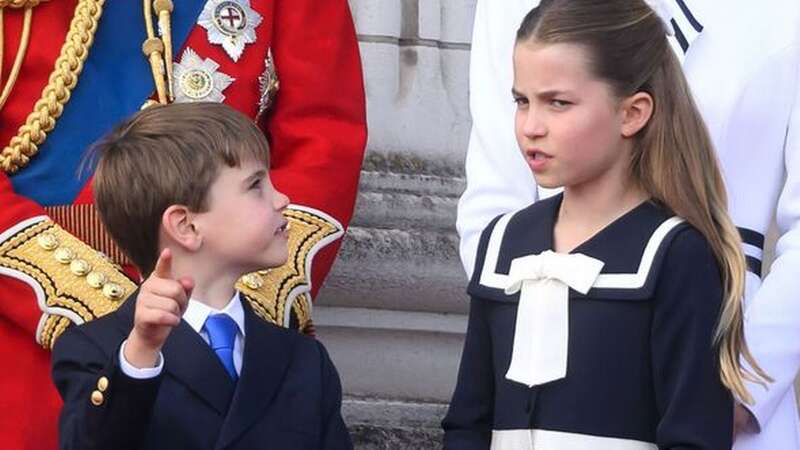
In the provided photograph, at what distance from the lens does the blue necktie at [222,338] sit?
352cm

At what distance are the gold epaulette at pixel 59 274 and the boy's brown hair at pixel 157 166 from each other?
0.19 metres

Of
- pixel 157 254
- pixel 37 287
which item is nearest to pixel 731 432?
pixel 157 254

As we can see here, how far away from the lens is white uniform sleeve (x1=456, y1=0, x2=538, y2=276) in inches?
150

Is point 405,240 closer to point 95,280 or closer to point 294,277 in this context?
point 294,277

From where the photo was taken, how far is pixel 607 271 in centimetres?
337

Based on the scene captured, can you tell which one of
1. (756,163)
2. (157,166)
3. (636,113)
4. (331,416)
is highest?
(636,113)

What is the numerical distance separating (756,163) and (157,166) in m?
0.94

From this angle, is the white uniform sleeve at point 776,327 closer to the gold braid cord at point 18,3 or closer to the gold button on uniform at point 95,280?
the gold button on uniform at point 95,280

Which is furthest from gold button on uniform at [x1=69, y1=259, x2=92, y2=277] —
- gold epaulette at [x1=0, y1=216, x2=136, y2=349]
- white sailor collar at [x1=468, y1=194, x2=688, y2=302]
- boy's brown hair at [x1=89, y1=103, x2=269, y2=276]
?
white sailor collar at [x1=468, y1=194, x2=688, y2=302]

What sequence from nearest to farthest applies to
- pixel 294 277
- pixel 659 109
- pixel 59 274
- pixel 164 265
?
pixel 164 265
pixel 659 109
pixel 59 274
pixel 294 277

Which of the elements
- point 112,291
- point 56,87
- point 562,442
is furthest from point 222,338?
point 56,87

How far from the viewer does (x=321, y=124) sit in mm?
4141

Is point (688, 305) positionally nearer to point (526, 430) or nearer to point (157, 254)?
point (526, 430)

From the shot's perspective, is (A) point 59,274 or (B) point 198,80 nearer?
(A) point 59,274
